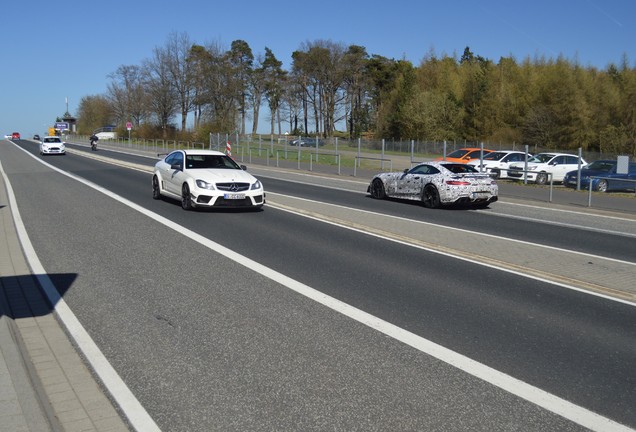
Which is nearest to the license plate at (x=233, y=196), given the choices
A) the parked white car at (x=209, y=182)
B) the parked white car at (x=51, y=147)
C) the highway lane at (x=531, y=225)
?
the parked white car at (x=209, y=182)

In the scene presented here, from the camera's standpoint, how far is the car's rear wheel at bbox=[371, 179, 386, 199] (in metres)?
21.0

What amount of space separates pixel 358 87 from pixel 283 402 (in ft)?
320

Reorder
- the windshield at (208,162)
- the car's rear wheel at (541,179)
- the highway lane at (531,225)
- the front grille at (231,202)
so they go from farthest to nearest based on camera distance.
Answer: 1. the car's rear wheel at (541,179)
2. the windshield at (208,162)
3. the front grille at (231,202)
4. the highway lane at (531,225)

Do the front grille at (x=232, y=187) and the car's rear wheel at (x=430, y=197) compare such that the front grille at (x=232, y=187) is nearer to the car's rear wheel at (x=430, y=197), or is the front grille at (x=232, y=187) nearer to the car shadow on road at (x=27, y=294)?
the car's rear wheel at (x=430, y=197)

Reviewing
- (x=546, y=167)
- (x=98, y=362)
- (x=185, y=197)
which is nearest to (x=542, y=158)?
(x=546, y=167)

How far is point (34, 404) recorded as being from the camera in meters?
4.57

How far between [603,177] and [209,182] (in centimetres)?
1558

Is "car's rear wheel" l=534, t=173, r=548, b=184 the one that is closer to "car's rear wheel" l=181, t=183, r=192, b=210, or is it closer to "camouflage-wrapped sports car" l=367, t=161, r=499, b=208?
"camouflage-wrapped sports car" l=367, t=161, r=499, b=208

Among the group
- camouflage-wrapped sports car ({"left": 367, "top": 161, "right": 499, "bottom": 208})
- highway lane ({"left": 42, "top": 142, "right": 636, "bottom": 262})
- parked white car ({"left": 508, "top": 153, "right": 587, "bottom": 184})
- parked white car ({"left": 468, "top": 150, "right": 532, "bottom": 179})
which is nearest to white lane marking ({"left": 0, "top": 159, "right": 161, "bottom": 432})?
highway lane ({"left": 42, "top": 142, "right": 636, "bottom": 262})

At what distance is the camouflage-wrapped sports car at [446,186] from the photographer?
18203mm

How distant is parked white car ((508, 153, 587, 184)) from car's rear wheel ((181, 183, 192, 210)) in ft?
57.5

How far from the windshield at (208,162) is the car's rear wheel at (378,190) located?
18.3 feet

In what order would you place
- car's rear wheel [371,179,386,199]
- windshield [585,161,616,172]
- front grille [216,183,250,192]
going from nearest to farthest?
front grille [216,183,250,192] → car's rear wheel [371,179,386,199] → windshield [585,161,616,172]

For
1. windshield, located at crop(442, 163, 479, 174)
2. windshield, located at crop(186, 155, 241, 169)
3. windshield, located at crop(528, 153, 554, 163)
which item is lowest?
windshield, located at crop(528, 153, 554, 163)
